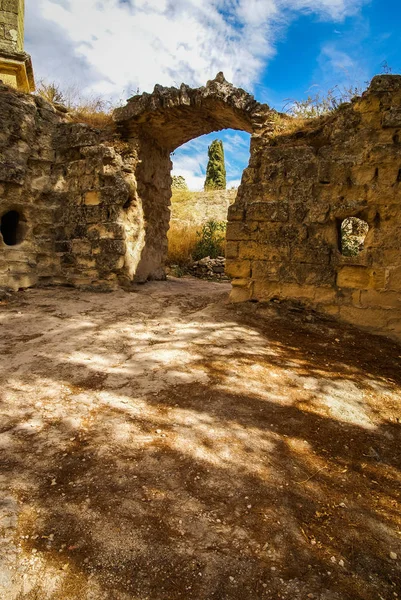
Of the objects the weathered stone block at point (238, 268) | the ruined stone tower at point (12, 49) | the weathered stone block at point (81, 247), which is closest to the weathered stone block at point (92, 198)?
the weathered stone block at point (81, 247)

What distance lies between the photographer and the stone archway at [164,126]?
527 centimetres

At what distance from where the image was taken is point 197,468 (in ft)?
6.00

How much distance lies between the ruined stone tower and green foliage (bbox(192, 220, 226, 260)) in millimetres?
5258

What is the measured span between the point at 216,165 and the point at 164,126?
14.9m

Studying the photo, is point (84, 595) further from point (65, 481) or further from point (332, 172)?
point (332, 172)

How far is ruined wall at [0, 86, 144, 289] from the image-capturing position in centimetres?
547

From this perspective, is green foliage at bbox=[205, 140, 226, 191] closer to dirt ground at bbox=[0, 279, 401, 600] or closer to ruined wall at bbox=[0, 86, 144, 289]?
ruined wall at bbox=[0, 86, 144, 289]

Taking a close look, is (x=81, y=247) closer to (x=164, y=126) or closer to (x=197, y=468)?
(x=164, y=126)

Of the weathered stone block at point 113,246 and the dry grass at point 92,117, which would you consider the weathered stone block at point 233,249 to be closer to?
the weathered stone block at point 113,246

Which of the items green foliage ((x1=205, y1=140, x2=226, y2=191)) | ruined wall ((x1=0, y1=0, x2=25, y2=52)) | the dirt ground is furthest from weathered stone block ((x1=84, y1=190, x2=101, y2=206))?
green foliage ((x1=205, y1=140, x2=226, y2=191))

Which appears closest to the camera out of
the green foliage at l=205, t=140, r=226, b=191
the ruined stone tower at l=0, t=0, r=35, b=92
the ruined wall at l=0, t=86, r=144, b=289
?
the ruined wall at l=0, t=86, r=144, b=289

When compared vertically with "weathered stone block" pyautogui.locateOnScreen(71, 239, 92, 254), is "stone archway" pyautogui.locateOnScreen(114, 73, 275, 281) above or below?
above

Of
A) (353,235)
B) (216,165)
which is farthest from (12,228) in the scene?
(216,165)

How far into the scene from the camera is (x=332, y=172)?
4.28 m
